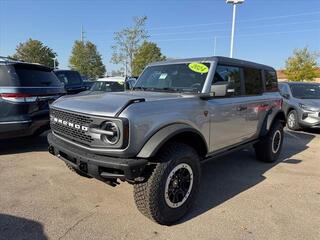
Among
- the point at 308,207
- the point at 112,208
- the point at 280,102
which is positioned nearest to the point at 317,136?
the point at 280,102

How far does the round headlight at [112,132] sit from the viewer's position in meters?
3.17

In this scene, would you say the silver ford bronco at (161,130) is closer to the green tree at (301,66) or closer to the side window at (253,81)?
the side window at (253,81)

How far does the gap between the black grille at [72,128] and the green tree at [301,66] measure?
39248 millimetres

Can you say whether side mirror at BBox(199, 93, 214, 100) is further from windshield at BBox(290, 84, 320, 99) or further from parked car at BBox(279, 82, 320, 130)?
windshield at BBox(290, 84, 320, 99)

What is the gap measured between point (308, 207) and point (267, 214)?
68cm

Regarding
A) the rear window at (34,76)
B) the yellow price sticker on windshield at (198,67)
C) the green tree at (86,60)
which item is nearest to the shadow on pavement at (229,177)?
the yellow price sticker on windshield at (198,67)

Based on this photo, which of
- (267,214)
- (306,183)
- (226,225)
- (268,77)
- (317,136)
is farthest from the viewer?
(317,136)

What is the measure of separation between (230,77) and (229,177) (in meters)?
1.68

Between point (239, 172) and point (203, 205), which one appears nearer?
point (203, 205)

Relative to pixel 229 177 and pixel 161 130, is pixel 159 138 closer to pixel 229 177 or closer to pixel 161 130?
pixel 161 130

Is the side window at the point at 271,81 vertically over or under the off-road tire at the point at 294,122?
over

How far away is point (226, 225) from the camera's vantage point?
3.60 metres

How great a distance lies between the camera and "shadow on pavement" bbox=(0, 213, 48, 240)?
322 centimetres

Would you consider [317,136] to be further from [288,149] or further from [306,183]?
[306,183]
